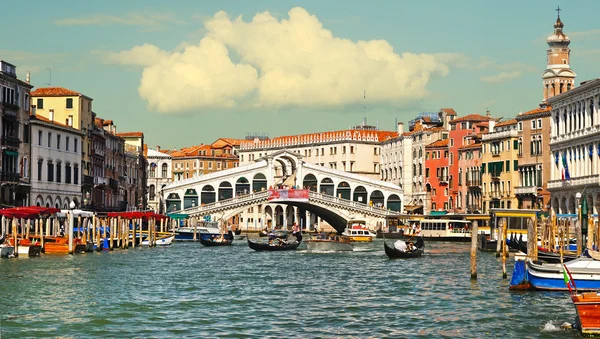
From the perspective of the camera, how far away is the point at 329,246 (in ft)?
171

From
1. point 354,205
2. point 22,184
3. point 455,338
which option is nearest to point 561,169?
point 354,205

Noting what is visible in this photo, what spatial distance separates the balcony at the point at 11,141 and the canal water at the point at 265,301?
10562 mm

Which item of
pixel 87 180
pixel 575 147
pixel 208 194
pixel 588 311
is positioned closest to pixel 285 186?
pixel 208 194

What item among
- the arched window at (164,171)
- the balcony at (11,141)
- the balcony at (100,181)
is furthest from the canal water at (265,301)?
the arched window at (164,171)

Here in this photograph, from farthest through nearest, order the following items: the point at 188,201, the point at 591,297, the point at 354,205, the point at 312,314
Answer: the point at 188,201
the point at 354,205
the point at 312,314
the point at 591,297

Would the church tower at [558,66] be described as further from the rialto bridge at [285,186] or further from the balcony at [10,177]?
the balcony at [10,177]

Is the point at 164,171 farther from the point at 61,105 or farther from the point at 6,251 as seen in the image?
the point at 6,251

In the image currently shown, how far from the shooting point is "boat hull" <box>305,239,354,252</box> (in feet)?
171

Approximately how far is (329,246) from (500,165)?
78.0ft

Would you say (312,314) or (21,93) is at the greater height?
(21,93)

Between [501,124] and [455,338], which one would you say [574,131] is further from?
[455,338]

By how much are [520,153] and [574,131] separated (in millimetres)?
14434

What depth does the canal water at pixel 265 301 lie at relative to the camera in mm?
22125

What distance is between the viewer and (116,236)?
5441 cm
